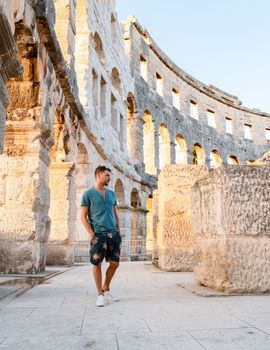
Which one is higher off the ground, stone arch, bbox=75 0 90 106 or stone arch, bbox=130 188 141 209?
stone arch, bbox=75 0 90 106

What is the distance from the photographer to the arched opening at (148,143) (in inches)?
842

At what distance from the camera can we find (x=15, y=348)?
2096 millimetres

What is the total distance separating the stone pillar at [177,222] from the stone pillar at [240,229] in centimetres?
273

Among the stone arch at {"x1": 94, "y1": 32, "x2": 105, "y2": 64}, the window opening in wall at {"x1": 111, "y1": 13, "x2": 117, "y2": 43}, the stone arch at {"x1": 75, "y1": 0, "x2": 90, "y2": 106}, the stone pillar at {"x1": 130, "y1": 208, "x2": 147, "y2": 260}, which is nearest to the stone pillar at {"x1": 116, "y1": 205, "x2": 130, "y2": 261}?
the stone pillar at {"x1": 130, "y1": 208, "x2": 147, "y2": 260}

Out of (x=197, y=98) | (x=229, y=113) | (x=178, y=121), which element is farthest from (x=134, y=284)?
(x=229, y=113)

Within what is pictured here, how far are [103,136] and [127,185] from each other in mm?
3962

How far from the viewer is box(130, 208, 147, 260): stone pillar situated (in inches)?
699

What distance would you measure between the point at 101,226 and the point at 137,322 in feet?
4.13

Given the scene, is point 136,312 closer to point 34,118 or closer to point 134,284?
point 134,284

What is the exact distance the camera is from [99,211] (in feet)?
12.8

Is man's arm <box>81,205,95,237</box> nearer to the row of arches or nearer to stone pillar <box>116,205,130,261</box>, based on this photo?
stone pillar <box>116,205,130,261</box>

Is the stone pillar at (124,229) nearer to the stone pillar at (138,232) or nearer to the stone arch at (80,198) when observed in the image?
the stone pillar at (138,232)

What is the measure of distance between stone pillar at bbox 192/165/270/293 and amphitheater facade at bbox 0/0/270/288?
0.22 metres

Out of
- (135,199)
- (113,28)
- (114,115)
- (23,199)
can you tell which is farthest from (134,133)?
(23,199)
